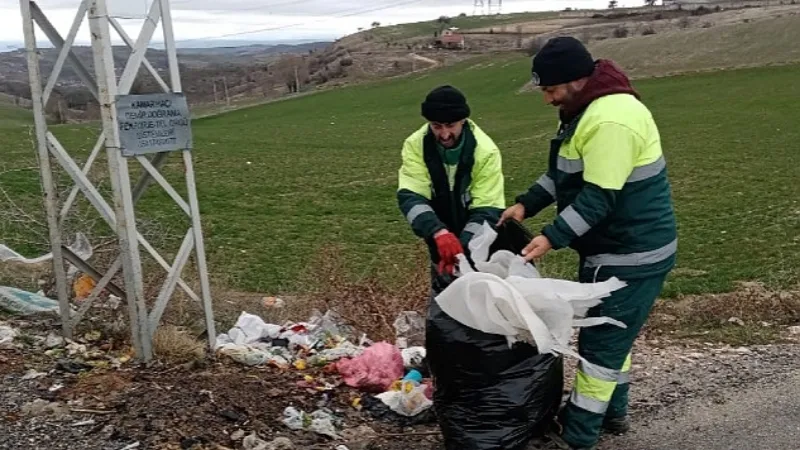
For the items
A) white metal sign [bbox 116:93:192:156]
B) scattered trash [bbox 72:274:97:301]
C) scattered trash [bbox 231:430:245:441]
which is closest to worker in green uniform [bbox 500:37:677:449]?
scattered trash [bbox 231:430:245:441]

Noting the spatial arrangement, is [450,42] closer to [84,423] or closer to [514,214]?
[514,214]

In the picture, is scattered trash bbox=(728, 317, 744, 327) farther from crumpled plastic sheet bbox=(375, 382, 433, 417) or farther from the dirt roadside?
crumpled plastic sheet bbox=(375, 382, 433, 417)

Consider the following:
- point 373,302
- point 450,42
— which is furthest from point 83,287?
point 450,42

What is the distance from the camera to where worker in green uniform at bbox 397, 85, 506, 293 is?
4.28 metres

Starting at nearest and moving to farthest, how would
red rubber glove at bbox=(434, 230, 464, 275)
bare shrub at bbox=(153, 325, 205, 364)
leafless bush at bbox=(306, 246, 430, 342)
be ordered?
red rubber glove at bbox=(434, 230, 464, 275) < bare shrub at bbox=(153, 325, 205, 364) < leafless bush at bbox=(306, 246, 430, 342)

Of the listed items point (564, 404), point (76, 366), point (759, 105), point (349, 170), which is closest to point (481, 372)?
point (564, 404)

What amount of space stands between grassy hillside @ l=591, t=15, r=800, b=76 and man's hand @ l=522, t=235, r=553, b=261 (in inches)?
1722

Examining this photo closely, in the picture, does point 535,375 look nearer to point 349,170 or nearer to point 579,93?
point 579,93

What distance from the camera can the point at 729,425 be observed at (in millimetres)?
4254

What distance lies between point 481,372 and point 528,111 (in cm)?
3554

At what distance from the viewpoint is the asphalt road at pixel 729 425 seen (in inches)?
160

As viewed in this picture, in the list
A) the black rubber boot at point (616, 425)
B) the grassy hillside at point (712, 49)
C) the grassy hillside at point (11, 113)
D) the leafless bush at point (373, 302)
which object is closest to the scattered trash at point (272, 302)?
the leafless bush at point (373, 302)

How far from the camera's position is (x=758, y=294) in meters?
7.13

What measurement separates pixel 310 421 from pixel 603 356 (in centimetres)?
147
